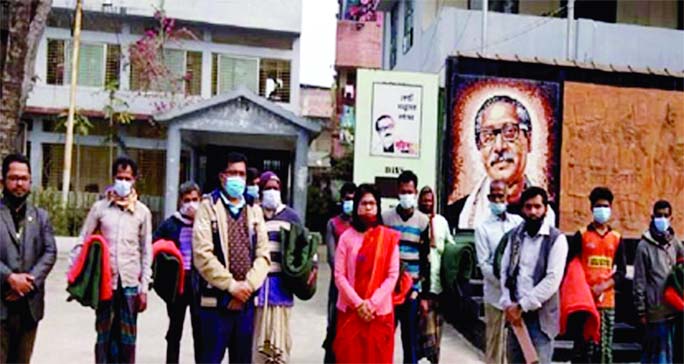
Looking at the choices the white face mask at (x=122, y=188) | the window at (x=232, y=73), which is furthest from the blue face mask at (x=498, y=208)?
the window at (x=232, y=73)

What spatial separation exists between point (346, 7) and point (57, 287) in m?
16.6

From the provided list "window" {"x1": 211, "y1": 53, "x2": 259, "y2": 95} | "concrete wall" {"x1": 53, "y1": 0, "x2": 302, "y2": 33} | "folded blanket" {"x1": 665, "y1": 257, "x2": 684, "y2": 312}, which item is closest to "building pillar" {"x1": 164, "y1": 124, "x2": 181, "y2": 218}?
"window" {"x1": 211, "y1": 53, "x2": 259, "y2": 95}

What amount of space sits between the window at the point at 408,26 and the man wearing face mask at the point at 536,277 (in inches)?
433

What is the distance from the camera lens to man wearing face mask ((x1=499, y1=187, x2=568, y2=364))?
504cm

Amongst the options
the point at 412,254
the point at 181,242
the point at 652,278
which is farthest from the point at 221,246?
the point at 652,278

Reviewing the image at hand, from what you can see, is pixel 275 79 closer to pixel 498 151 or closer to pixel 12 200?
pixel 498 151

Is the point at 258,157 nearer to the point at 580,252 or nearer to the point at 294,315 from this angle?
the point at 294,315

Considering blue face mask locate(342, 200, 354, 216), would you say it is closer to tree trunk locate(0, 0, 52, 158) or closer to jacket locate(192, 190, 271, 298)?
jacket locate(192, 190, 271, 298)

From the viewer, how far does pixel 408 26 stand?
16641 mm

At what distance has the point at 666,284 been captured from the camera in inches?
242

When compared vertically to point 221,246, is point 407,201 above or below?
above

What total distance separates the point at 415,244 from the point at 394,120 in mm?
4062

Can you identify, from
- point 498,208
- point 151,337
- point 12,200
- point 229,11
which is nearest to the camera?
point 12,200

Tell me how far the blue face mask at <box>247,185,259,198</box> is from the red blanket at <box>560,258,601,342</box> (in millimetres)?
2315
